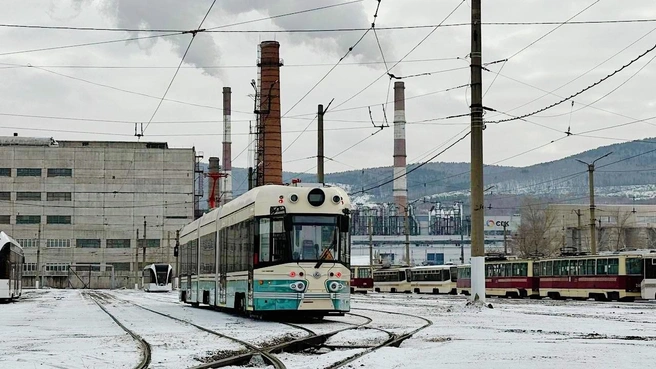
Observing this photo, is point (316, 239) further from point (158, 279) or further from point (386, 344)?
point (158, 279)

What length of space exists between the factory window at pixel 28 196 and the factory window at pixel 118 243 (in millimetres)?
9607

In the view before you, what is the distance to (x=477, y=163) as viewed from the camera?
2911cm

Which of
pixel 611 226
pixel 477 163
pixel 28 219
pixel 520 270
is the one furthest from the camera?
pixel 611 226

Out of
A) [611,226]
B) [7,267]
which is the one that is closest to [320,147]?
[7,267]

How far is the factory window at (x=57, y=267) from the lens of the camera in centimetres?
11144

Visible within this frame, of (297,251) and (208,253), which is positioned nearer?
(297,251)

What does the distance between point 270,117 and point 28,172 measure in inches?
1971

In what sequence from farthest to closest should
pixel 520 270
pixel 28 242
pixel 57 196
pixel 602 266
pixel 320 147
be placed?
1. pixel 57 196
2. pixel 28 242
3. pixel 520 270
4. pixel 602 266
5. pixel 320 147

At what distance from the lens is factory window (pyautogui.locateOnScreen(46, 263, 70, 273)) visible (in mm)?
111438

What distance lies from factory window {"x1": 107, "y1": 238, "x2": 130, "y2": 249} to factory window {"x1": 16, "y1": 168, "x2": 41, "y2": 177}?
11342 mm

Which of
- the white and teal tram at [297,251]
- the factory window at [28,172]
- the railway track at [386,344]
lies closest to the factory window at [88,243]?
the factory window at [28,172]

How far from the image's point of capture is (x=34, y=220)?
111 m

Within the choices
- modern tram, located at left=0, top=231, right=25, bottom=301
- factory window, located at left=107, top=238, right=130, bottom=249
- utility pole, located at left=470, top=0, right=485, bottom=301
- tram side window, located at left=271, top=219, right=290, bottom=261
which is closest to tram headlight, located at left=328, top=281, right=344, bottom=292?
tram side window, located at left=271, top=219, right=290, bottom=261

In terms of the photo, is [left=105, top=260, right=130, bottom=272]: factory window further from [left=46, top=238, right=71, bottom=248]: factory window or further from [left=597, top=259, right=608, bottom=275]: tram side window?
[left=597, top=259, right=608, bottom=275]: tram side window
